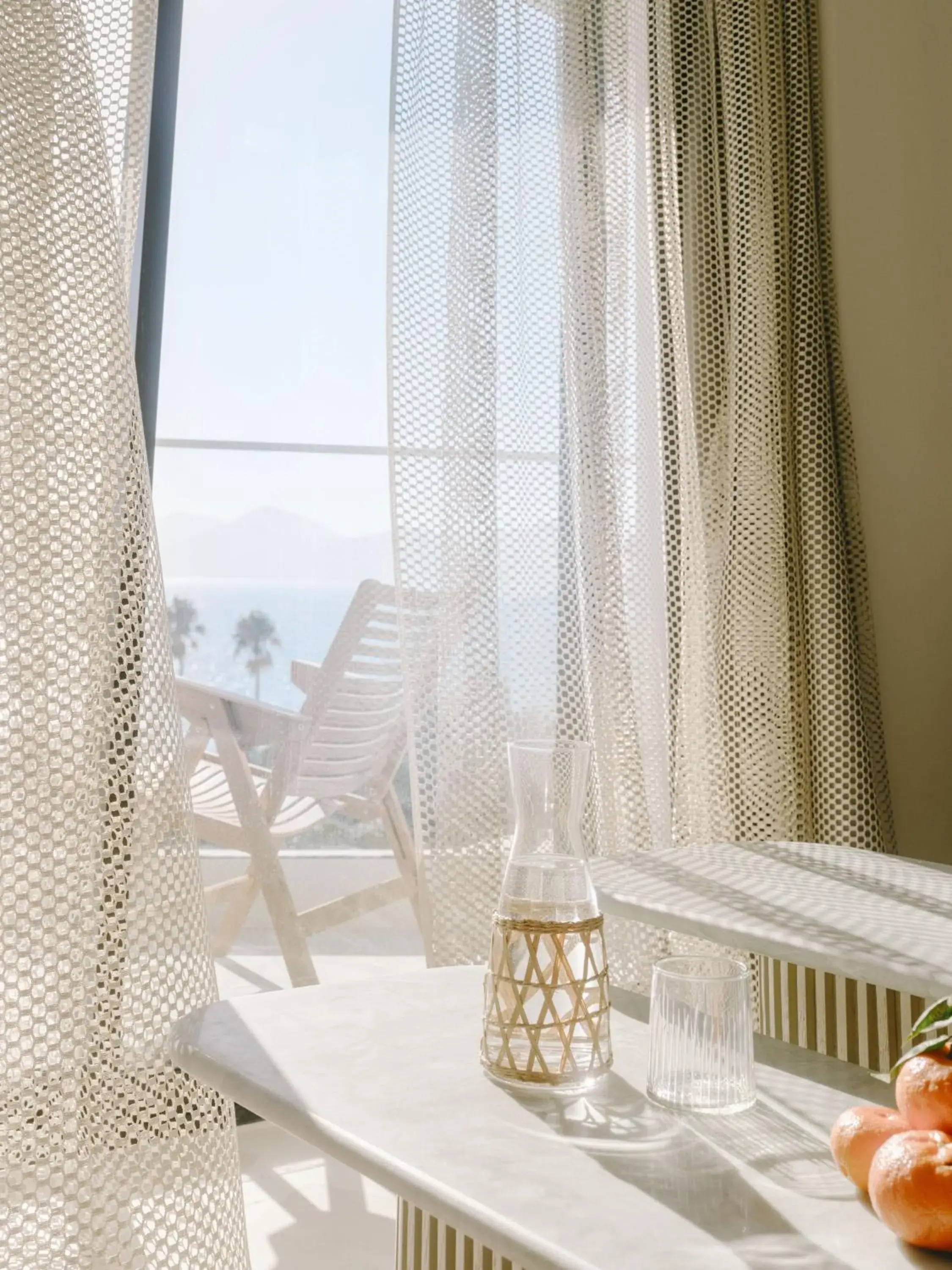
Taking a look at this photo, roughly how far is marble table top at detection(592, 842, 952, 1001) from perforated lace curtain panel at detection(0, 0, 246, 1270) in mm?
492

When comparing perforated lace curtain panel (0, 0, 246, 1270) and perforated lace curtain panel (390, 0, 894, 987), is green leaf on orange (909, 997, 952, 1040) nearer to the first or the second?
perforated lace curtain panel (0, 0, 246, 1270)

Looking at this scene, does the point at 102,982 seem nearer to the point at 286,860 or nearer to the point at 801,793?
the point at 286,860

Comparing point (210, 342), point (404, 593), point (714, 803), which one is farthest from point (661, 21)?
point (714, 803)

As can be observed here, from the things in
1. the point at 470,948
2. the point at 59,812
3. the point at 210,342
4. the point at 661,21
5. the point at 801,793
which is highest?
the point at 661,21

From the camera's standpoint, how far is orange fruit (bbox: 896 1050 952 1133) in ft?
2.28

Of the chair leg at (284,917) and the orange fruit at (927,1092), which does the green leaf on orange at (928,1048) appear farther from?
the chair leg at (284,917)

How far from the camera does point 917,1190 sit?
0.64m

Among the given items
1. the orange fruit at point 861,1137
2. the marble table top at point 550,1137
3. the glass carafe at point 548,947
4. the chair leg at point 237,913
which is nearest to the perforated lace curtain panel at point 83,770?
the marble table top at point 550,1137

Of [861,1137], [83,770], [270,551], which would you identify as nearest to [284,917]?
[270,551]

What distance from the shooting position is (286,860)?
2.04 meters

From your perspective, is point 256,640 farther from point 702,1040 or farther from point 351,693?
point 702,1040

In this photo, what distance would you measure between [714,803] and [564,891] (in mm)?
1047

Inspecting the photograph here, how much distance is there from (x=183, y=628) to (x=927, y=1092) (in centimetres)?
146

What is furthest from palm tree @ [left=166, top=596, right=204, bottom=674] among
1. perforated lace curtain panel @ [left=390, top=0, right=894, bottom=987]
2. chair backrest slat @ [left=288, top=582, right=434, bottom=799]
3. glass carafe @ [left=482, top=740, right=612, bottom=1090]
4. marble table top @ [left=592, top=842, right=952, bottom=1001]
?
glass carafe @ [left=482, top=740, right=612, bottom=1090]
